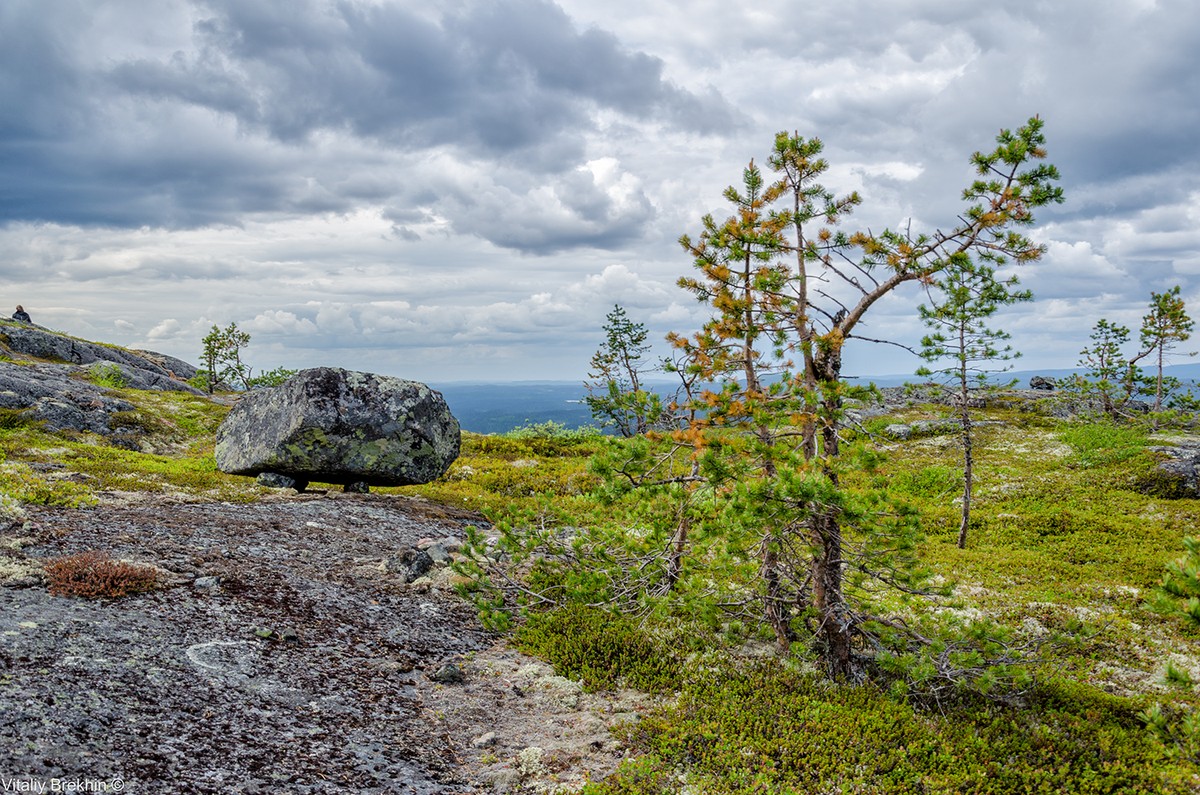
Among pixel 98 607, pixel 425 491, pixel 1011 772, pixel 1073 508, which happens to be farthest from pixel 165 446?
pixel 1073 508

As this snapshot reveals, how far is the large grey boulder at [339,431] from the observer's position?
17656 mm

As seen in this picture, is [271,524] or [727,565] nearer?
[727,565]

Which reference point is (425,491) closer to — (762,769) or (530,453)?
(530,453)

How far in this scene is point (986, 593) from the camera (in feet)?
53.5

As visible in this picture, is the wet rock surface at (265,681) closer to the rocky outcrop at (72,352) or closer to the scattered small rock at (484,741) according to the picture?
the scattered small rock at (484,741)

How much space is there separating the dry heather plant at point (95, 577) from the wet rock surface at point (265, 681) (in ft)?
0.80

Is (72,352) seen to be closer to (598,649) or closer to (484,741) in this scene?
(598,649)

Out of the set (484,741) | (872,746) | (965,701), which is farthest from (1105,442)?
(484,741)

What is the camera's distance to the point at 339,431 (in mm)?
17781

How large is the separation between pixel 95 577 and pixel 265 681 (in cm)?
371

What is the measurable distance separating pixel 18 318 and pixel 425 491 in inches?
3867

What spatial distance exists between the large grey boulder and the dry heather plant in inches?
305

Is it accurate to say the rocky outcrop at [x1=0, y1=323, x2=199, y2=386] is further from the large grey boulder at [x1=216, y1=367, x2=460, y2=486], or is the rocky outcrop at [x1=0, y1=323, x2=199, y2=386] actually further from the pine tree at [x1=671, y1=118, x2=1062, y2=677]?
the pine tree at [x1=671, y1=118, x2=1062, y2=677]

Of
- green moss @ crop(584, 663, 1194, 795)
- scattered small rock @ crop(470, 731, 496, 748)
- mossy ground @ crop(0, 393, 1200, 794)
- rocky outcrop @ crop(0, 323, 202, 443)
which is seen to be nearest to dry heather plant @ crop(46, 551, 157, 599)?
mossy ground @ crop(0, 393, 1200, 794)
